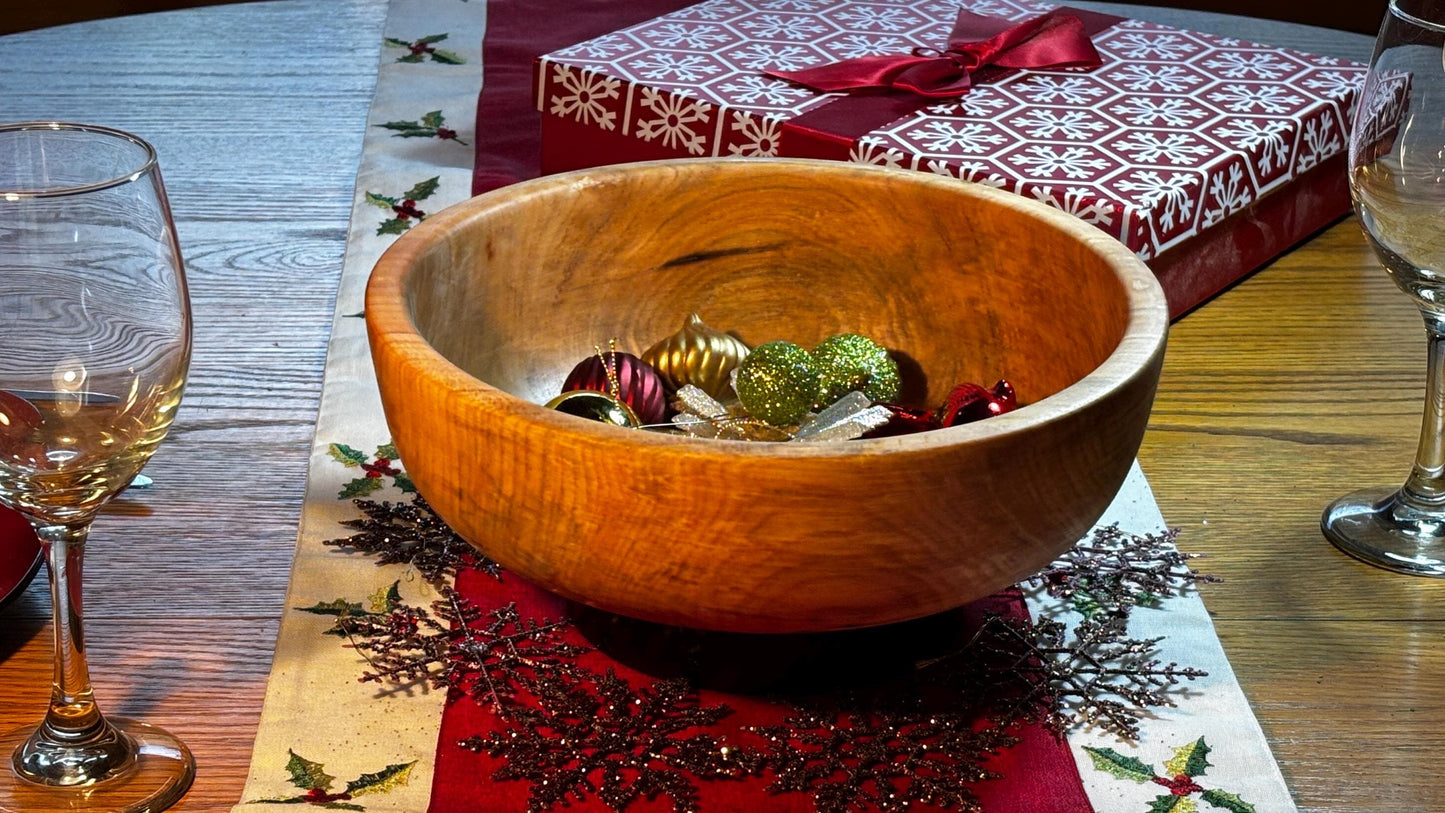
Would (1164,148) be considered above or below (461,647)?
above

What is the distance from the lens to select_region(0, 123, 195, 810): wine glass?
1.42 ft

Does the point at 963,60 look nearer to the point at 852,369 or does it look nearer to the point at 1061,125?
the point at 1061,125

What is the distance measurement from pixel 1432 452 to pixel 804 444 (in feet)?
1.32

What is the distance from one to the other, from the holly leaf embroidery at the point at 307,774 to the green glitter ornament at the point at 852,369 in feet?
0.86

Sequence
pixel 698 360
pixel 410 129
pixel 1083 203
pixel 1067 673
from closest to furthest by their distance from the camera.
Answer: pixel 1067 673
pixel 698 360
pixel 1083 203
pixel 410 129

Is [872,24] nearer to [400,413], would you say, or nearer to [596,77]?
[596,77]

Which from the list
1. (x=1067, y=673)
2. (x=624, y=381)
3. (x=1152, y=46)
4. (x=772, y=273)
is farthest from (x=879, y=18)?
(x=1067, y=673)

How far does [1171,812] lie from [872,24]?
0.82m

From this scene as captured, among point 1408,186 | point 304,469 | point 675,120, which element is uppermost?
point 1408,186

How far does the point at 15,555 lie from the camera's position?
56cm

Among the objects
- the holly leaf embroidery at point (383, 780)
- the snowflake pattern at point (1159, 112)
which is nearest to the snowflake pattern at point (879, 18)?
the snowflake pattern at point (1159, 112)

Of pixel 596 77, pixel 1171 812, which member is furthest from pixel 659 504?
pixel 596 77

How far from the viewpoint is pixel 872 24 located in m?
1.17

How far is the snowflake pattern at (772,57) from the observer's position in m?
1.04
